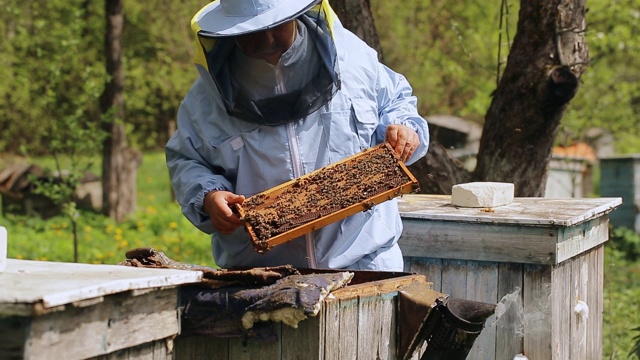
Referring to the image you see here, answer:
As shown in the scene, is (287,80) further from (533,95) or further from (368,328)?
(533,95)

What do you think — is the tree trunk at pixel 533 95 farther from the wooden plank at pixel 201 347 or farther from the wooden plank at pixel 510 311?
the wooden plank at pixel 201 347

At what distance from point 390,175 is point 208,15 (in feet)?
2.61

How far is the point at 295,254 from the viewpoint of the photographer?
3.04 meters

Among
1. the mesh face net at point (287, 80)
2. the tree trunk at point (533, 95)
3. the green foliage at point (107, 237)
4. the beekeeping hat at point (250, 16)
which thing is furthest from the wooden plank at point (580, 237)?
the green foliage at point (107, 237)

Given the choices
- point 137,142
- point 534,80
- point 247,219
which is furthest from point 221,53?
point 137,142

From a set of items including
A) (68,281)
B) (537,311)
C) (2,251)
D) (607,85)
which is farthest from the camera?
(607,85)

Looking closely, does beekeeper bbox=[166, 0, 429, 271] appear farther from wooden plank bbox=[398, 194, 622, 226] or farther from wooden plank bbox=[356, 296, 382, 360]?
wooden plank bbox=[398, 194, 622, 226]

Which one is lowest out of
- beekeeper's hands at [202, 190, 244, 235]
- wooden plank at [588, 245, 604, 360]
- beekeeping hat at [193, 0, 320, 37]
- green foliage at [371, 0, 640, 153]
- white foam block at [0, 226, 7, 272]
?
wooden plank at [588, 245, 604, 360]

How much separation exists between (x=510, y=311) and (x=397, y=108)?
107 cm

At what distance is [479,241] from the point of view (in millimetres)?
3746

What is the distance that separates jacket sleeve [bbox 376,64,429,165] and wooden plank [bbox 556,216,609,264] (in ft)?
2.77

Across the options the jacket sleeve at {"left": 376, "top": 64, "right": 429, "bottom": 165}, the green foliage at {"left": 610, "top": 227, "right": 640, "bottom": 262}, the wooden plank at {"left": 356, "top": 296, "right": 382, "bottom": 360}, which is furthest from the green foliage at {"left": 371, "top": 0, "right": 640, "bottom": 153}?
the wooden plank at {"left": 356, "top": 296, "right": 382, "bottom": 360}

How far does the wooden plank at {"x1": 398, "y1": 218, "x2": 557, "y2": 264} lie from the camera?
3.62m

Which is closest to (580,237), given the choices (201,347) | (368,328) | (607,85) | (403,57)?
(368,328)
